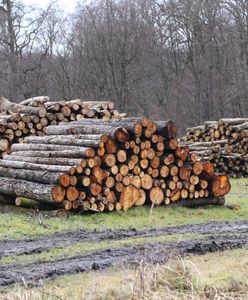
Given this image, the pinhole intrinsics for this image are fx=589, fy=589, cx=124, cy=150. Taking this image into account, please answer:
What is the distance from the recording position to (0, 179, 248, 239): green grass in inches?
426

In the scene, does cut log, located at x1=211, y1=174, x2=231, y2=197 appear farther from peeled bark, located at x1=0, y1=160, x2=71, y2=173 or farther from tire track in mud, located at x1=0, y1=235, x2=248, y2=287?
tire track in mud, located at x1=0, y1=235, x2=248, y2=287

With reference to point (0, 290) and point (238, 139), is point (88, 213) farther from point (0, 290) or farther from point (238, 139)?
point (238, 139)

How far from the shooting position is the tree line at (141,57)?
3781 centimetres

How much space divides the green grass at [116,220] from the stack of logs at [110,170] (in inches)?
13.8

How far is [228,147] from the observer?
24.6m

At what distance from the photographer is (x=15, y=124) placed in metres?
18.3

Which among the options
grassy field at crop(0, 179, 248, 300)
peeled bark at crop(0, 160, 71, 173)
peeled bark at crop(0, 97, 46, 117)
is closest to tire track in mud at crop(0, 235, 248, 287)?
grassy field at crop(0, 179, 248, 300)

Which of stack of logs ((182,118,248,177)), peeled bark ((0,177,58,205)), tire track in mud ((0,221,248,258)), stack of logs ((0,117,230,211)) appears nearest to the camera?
tire track in mud ((0,221,248,258))

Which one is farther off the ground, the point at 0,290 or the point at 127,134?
the point at 127,134

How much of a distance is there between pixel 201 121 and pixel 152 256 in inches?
1277

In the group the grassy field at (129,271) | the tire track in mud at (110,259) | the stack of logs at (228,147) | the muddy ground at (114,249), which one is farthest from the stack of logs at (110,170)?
the stack of logs at (228,147)

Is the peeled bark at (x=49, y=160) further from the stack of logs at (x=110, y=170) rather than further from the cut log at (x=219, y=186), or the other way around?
the cut log at (x=219, y=186)

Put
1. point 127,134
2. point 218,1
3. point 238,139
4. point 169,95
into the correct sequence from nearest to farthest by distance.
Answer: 1. point 127,134
2. point 238,139
3. point 218,1
4. point 169,95


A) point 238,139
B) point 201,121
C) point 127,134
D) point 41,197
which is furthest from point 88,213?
point 201,121
